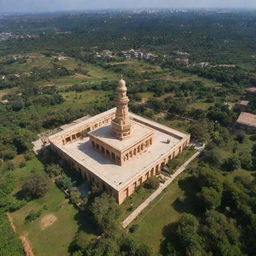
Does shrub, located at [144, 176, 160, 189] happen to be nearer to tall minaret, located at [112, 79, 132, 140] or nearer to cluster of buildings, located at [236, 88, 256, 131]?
tall minaret, located at [112, 79, 132, 140]

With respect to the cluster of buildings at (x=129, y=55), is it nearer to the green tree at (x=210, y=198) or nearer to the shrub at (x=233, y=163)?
the shrub at (x=233, y=163)

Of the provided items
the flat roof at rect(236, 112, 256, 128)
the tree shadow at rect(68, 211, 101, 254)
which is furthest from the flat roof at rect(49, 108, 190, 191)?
the flat roof at rect(236, 112, 256, 128)

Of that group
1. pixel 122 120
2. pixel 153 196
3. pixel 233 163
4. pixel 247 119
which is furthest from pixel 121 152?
pixel 247 119

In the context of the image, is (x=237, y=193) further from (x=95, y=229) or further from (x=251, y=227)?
(x=95, y=229)

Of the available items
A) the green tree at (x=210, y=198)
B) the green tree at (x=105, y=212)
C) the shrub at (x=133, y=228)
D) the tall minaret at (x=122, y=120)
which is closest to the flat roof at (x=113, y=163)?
the green tree at (x=105, y=212)

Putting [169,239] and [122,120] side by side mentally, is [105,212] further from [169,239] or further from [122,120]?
[122,120]

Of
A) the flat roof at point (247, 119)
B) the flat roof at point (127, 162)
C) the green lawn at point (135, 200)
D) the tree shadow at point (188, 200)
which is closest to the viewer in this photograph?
the tree shadow at point (188, 200)
